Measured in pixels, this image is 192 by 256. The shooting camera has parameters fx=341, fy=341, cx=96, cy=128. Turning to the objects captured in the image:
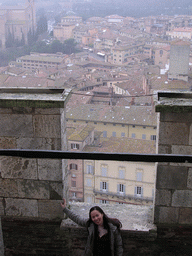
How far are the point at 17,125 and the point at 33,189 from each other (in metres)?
0.44

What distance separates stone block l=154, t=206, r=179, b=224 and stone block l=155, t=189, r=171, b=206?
4cm

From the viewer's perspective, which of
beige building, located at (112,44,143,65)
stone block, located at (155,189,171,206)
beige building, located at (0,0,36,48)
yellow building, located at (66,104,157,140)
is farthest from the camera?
beige building, located at (0,0,36,48)

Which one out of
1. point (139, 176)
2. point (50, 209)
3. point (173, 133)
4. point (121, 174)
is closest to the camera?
point (173, 133)

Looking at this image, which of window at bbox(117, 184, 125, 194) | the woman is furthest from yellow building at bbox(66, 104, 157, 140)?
the woman

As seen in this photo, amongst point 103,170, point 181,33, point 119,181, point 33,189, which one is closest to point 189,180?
point 33,189

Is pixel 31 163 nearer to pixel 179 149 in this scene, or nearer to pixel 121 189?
pixel 179 149

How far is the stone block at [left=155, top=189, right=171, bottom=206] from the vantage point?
219 cm

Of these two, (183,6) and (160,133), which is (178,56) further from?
(183,6)

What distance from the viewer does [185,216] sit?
2221mm

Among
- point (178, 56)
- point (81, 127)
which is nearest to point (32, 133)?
point (81, 127)

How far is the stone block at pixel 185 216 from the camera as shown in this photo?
2.21 meters

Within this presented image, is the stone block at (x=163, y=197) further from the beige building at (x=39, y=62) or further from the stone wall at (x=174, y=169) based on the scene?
the beige building at (x=39, y=62)

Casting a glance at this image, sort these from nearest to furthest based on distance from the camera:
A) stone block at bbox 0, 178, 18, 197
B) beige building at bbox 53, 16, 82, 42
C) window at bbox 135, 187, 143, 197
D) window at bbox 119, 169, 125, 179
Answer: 1. stone block at bbox 0, 178, 18, 197
2. window at bbox 119, 169, 125, 179
3. window at bbox 135, 187, 143, 197
4. beige building at bbox 53, 16, 82, 42

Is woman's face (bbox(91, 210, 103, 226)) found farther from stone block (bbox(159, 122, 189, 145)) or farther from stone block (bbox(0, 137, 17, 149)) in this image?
stone block (bbox(0, 137, 17, 149))
